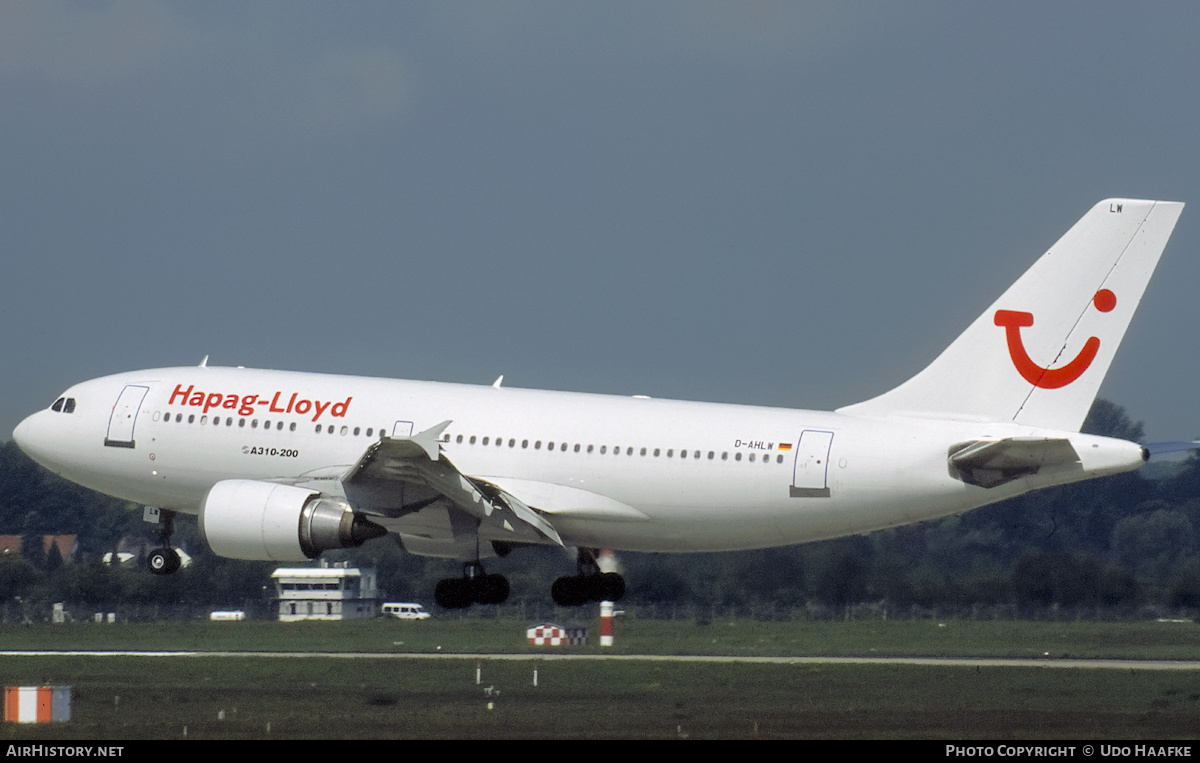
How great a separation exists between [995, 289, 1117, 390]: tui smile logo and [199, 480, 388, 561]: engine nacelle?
13.5 m

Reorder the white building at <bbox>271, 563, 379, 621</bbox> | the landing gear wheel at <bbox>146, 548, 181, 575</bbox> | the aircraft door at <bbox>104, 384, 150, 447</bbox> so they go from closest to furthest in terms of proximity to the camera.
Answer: the aircraft door at <bbox>104, 384, 150, 447</bbox> → the landing gear wheel at <bbox>146, 548, 181, 575</bbox> → the white building at <bbox>271, 563, 379, 621</bbox>

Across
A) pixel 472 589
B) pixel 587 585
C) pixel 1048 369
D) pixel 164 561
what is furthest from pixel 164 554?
pixel 1048 369

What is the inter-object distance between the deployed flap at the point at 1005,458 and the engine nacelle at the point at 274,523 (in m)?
12.0

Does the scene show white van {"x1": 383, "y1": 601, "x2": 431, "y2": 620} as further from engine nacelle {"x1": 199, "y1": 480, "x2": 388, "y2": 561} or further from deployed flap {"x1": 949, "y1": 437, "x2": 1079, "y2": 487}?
deployed flap {"x1": 949, "y1": 437, "x2": 1079, "y2": 487}

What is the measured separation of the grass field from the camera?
117 feet

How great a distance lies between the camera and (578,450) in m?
39.1

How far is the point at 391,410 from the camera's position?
40000mm

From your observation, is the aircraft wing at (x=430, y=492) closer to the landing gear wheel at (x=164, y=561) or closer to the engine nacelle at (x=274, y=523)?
the engine nacelle at (x=274, y=523)

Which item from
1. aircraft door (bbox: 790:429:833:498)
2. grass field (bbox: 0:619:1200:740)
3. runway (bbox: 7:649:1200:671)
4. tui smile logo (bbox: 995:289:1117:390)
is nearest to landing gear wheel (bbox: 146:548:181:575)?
grass field (bbox: 0:619:1200:740)

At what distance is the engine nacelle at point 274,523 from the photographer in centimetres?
3794

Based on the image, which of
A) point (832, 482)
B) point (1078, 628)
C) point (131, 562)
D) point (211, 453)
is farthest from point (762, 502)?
point (131, 562)

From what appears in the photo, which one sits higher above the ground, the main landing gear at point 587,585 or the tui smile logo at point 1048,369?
the tui smile logo at point 1048,369

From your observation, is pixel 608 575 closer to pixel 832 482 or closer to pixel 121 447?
pixel 832 482

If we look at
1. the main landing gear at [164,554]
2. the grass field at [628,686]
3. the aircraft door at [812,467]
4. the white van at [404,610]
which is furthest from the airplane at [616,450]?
the white van at [404,610]
